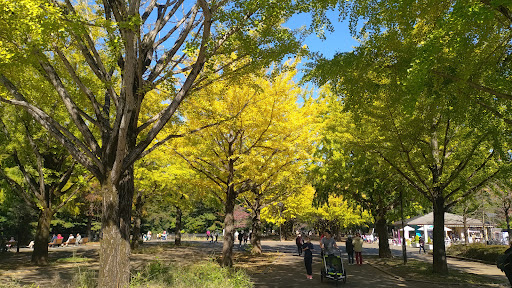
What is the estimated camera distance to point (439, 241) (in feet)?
41.5

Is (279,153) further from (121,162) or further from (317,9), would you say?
(121,162)

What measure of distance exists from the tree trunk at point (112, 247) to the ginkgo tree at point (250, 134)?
5.12 meters

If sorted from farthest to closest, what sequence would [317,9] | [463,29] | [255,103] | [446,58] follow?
[255,103] < [317,9] < [446,58] < [463,29]

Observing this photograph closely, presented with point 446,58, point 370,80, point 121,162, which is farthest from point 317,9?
point 121,162

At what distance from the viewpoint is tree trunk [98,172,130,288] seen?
245 inches

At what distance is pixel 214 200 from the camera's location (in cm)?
2711

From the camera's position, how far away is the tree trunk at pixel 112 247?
6223 mm

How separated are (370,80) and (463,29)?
2.60 m

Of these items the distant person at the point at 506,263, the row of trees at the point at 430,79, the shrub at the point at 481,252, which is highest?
the row of trees at the point at 430,79


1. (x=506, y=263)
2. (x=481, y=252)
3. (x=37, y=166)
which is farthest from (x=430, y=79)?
(x=481, y=252)

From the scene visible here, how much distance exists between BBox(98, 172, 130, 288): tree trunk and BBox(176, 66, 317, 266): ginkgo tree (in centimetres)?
512

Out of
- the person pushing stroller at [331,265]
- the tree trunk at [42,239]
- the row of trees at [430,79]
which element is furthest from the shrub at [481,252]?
the tree trunk at [42,239]

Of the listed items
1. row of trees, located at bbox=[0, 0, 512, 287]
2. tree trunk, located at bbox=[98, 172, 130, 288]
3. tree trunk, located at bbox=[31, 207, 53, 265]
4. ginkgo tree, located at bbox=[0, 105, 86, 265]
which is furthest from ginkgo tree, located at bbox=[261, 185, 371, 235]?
tree trunk, located at bbox=[98, 172, 130, 288]

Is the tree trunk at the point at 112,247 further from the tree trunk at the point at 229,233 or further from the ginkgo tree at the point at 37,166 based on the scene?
the ginkgo tree at the point at 37,166
